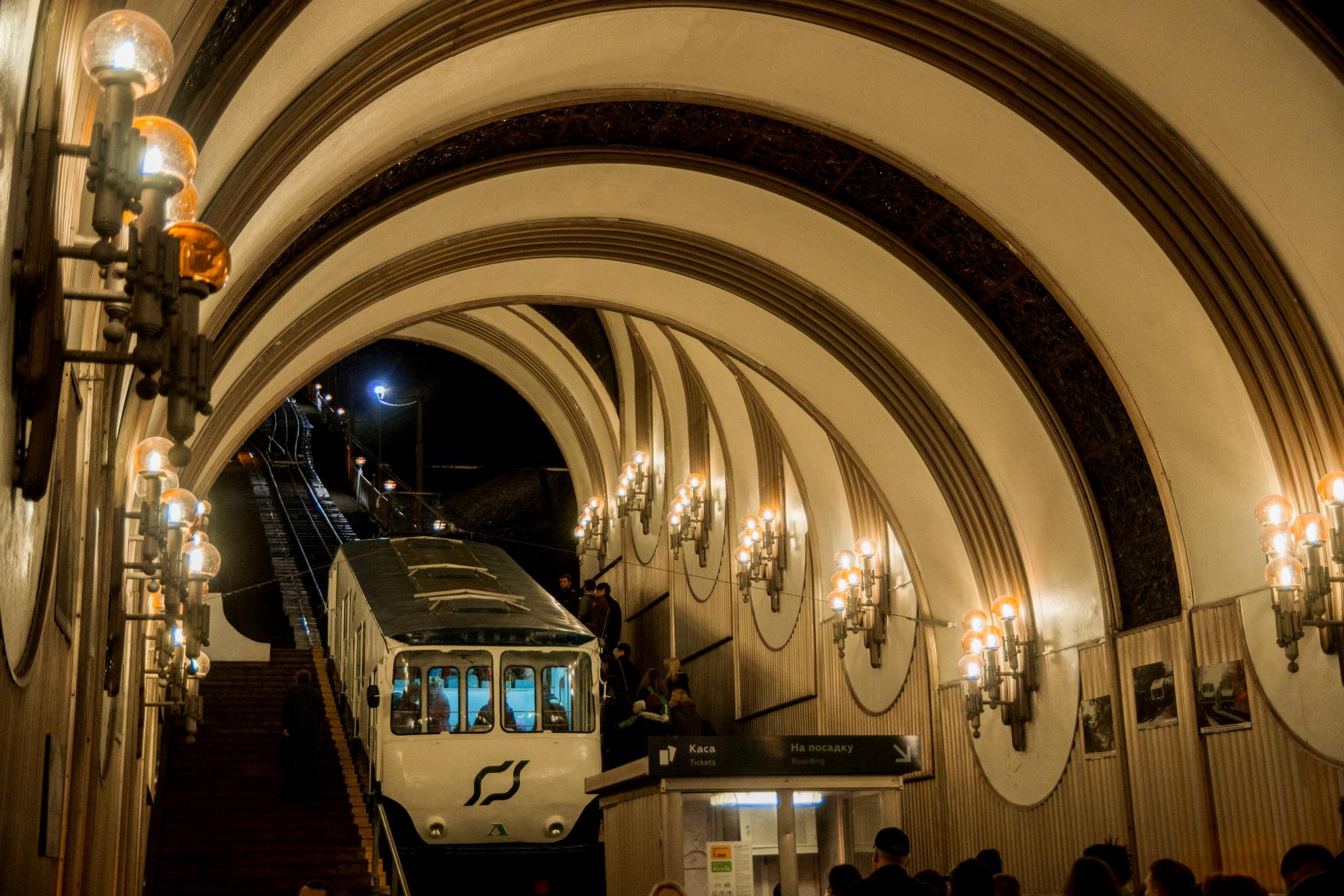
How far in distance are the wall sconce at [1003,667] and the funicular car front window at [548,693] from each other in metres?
4.13

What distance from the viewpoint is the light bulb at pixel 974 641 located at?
448 inches

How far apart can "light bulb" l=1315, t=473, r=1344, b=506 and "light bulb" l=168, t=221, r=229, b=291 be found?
23.0 ft

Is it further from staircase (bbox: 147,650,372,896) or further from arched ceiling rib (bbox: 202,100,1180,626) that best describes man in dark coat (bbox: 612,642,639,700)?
arched ceiling rib (bbox: 202,100,1180,626)

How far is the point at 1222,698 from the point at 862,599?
4596 mm

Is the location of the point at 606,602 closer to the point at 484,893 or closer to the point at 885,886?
the point at 484,893

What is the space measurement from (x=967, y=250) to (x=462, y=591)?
6861 millimetres

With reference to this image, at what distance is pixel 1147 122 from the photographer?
8.34 meters

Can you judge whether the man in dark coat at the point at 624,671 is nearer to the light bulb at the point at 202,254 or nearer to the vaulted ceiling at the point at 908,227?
the vaulted ceiling at the point at 908,227

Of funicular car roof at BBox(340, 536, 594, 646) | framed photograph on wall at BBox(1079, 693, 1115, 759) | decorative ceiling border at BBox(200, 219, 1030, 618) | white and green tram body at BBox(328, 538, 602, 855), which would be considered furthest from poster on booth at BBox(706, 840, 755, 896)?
funicular car roof at BBox(340, 536, 594, 646)

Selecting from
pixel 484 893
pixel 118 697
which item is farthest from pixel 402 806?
pixel 118 697

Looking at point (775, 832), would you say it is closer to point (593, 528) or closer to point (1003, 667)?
point (1003, 667)

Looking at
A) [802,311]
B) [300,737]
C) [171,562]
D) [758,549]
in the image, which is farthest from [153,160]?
[758,549]

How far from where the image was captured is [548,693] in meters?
13.5

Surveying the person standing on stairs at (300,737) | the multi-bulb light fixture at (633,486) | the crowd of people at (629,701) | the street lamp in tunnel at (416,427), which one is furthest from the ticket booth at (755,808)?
the street lamp in tunnel at (416,427)
